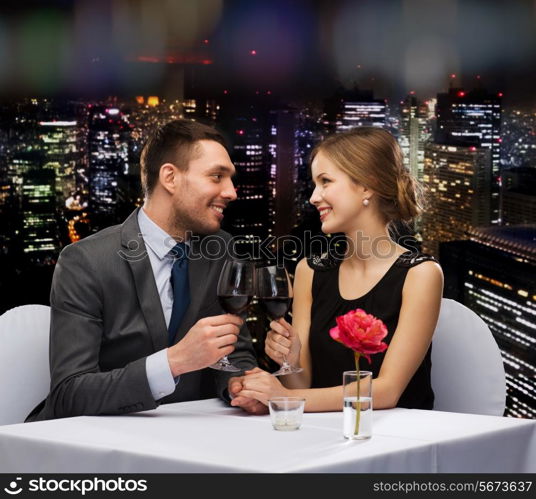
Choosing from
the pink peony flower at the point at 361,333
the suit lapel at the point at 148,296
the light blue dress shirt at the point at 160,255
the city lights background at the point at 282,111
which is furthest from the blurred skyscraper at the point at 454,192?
the pink peony flower at the point at 361,333

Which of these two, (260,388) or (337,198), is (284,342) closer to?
(260,388)

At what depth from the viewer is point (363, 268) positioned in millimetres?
2674

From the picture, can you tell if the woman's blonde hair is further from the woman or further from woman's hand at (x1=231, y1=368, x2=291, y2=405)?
woman's hand at (x1=231, y1=368, x2=291, y2=405)

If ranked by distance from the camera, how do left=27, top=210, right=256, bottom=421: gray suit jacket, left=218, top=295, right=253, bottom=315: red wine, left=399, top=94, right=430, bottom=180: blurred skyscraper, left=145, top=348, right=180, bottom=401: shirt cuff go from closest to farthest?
left=218, top=295, right=253, bottom=315: red wine < left=145, top=348, right=180, bottom=401: shirt cuff < left=27, top=210, right=256, bottom=421: gray suit jacket < left=399, top=94, right=430, bottom=180: blurred skyscraper

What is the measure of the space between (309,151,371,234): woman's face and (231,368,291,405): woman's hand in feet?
2.13

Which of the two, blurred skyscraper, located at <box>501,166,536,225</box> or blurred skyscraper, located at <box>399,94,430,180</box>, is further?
blurred skyscraper, located at <box>399,94,430,180</box>

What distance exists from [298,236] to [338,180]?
170 centimetres

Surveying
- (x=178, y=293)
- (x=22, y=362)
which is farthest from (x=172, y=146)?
(x=22, y=362)

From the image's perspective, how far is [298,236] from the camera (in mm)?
4293

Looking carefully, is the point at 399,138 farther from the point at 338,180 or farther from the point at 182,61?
the point at 338,180

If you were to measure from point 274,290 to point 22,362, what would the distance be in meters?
0.90

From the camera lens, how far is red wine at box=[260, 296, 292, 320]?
1941mm

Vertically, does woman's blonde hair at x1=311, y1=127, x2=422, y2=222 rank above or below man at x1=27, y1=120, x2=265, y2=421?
above

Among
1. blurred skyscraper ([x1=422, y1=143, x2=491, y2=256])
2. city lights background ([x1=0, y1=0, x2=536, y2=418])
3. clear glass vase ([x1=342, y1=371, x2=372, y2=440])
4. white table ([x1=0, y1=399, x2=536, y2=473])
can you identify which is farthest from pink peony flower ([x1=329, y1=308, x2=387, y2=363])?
blurred skyscraper ([x1=422, y1=143, x2=491, y2=256])
